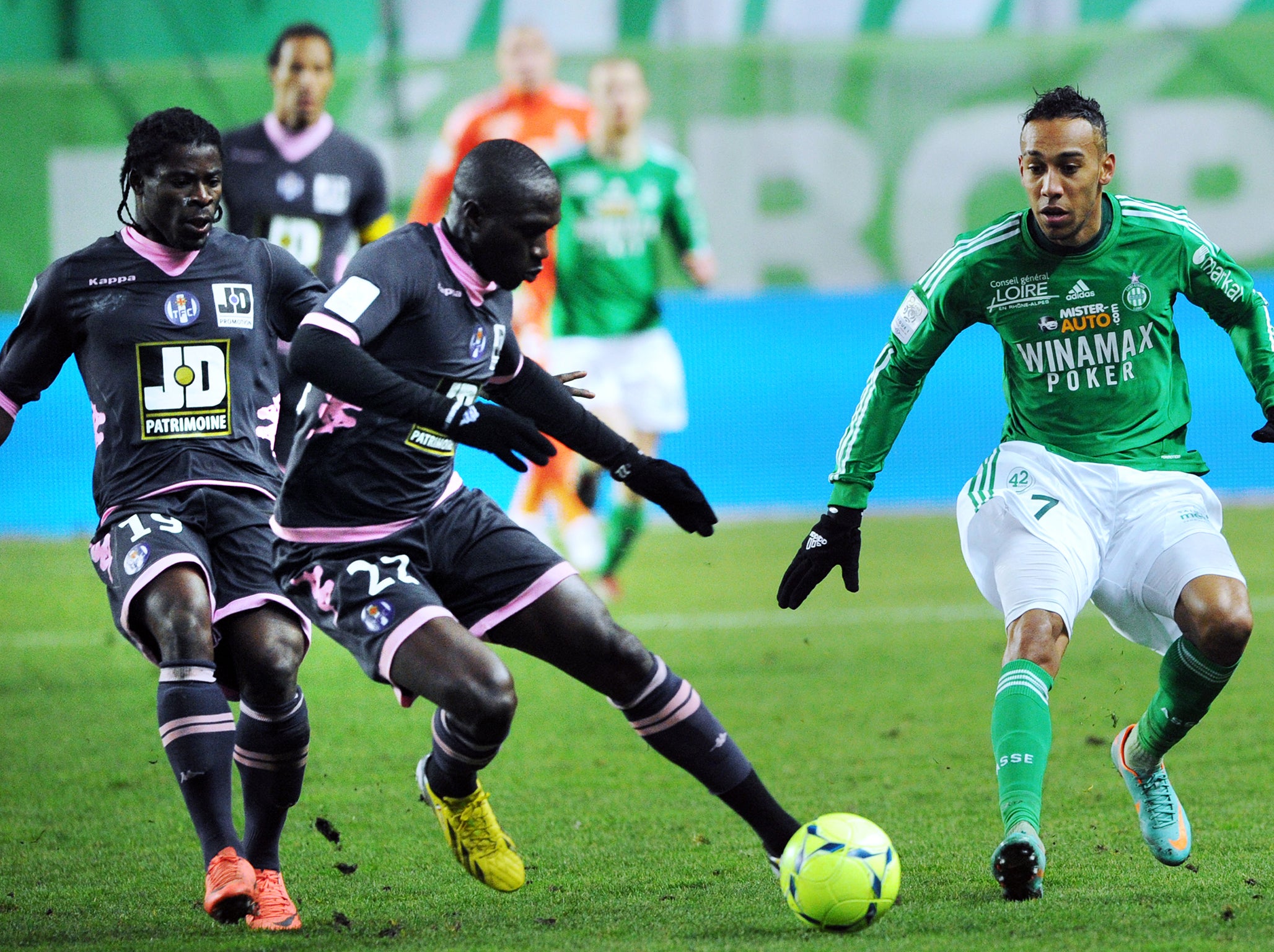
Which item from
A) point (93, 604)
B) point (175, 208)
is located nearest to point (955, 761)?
point (175, 208)

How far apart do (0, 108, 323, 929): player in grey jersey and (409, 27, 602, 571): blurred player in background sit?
7623mm

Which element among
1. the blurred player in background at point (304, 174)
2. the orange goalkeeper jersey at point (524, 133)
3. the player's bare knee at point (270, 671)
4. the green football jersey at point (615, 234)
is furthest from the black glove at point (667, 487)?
the orange goalkeeper jersey at point (524, 133)

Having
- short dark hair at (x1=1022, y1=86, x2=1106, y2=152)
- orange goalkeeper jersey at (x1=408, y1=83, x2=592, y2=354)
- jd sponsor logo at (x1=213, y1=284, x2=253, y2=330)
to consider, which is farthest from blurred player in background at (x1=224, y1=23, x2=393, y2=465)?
orange goalkeeper jersey at (x1=408, y1=83, x2=592, y2=354)

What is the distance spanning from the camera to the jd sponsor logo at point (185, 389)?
173 inches

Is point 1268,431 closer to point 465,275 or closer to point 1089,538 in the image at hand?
point 1089,538

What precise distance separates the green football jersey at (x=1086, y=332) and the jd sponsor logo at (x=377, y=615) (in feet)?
4.42

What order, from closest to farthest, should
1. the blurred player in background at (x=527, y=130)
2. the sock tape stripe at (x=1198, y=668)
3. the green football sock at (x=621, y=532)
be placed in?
the sock tape stripe at (x=1198, y=668)
the green football sock at (x=621, y=532)
the blurred player in background at (x=527, y=130)

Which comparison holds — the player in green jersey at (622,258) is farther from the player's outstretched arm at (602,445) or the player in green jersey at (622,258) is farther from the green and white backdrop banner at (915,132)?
the player's outstretched arm at (602,445)

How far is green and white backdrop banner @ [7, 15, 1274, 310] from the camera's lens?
14875mm

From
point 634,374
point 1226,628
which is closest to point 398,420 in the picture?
point 1226,628

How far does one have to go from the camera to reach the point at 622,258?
1137 cm

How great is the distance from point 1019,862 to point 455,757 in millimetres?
1412

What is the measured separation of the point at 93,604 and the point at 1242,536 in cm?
791

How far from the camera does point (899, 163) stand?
15.0 meters
